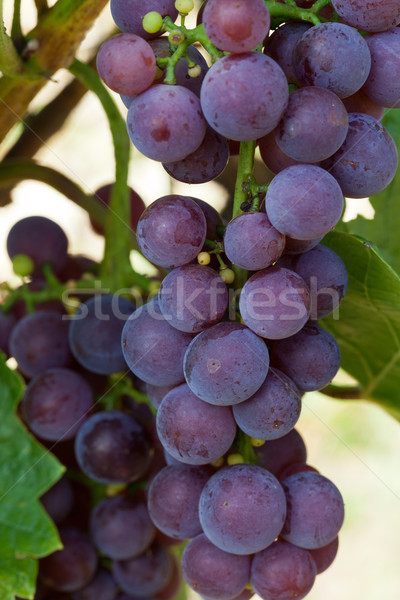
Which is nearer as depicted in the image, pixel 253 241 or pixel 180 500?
pixel 253 241

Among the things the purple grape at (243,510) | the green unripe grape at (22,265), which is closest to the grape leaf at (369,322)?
the purple grape at (243,510)

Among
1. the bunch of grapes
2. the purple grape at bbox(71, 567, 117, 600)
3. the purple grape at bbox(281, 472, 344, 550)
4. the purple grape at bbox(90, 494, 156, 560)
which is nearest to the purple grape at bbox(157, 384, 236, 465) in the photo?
the bunch of grapes

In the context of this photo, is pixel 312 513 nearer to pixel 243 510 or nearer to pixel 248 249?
pixel 243 510

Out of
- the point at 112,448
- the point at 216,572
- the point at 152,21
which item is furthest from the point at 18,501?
the point at 152,21

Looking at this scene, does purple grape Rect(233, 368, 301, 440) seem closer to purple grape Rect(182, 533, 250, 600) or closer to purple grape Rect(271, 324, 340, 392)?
purple grape Rect(271, 324, 340, 392)

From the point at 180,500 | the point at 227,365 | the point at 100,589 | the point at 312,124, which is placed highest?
the point at 312,124
